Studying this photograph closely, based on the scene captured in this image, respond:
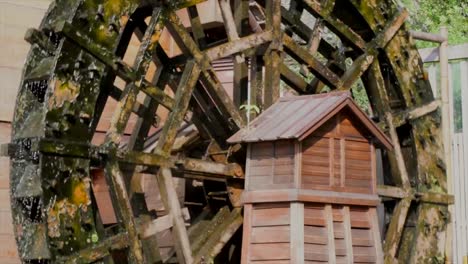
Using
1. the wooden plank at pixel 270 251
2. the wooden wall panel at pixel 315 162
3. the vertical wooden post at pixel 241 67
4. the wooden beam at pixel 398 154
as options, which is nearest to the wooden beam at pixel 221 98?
the vertical wooden post at pixel 241 67

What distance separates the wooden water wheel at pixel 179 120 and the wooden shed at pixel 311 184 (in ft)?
1.27

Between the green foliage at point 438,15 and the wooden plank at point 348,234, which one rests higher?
the green foliage at point 438,15

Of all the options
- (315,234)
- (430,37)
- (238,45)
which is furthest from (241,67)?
(430,37)

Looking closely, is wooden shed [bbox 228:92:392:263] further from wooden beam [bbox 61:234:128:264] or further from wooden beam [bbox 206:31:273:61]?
wooden beam [bbox 61:234:128:264]

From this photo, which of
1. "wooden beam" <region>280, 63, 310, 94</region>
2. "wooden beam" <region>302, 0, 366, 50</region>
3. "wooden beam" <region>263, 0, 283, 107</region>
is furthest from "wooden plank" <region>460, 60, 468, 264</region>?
"wooden beam" <region>263, 0, 283, 107</region>

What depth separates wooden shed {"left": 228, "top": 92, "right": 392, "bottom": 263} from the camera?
22.7ft

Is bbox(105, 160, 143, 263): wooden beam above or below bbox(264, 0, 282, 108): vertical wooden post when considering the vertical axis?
below

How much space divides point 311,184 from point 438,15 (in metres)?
7.20

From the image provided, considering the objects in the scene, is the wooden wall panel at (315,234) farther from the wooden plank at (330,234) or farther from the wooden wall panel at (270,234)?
the wooden wall panel at (270,234)

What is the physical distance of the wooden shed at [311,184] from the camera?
693 centimetres

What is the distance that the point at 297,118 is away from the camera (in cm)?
718

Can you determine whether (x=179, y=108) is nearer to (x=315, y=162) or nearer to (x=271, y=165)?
(x=271, y=165)

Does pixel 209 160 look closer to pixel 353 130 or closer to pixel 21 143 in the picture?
pixel 353 130

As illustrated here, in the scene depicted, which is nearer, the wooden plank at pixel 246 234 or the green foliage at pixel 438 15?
the wooden plank at pixel 246 234
